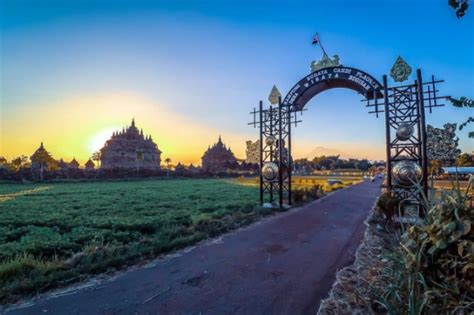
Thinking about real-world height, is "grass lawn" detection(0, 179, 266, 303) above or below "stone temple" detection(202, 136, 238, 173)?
below

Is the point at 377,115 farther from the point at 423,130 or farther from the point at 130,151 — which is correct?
the point at 130,151

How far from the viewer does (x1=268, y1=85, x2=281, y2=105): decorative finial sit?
10750 millimetres

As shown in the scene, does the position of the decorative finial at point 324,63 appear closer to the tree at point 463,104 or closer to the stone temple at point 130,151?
the tree at point 463,104

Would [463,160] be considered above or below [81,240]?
above

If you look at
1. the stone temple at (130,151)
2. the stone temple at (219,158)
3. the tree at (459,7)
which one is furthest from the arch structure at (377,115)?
the stone temple at (219,158)

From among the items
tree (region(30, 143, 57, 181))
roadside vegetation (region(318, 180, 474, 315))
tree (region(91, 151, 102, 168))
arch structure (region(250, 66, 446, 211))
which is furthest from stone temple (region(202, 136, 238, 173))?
roadside vegetation (region(318, 180, 474, 315))

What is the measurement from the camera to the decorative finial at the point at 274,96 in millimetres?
10750

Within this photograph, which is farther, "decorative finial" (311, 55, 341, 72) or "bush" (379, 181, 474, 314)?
"decorative finial" (311, 55, 341, 72)

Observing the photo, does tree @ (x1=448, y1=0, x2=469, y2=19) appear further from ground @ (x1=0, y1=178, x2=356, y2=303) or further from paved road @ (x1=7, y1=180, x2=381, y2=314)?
ground @ (x1=0, y1=178, x2=356, y2=303)

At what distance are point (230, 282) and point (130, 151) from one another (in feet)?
191

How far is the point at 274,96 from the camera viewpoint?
10805mm

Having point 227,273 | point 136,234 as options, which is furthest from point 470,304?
point 136,234

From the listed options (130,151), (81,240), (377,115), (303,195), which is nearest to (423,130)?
(377,115)

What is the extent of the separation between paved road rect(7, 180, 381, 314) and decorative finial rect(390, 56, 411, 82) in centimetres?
457
